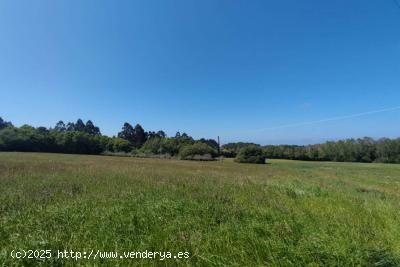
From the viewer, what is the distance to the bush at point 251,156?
2329 inches

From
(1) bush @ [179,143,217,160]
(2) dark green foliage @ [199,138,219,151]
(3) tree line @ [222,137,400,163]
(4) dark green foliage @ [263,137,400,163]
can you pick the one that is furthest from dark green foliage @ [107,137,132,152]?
(4) dark green foliage @ [263,137,400,163]

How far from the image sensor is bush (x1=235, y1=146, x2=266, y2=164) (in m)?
59.2

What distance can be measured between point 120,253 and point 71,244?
3.21 feet

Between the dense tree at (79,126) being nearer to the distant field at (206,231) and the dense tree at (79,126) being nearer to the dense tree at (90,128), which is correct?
the dense tree at (90,128)

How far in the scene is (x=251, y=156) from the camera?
6009 centimetres

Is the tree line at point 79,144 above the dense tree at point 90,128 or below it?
below

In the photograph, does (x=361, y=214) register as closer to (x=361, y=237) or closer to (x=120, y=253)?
(x=361, y=237)

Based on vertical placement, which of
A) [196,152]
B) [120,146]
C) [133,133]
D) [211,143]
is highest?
[133,133]

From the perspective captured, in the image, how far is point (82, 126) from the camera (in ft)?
448

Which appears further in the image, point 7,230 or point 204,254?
point 7,230

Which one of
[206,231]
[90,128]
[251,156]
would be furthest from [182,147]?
[90,128]

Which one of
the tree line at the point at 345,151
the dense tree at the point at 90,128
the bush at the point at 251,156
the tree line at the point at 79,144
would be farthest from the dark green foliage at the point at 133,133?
the bush at the point at 251,156

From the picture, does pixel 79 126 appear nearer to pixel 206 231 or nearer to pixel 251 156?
pixel 251 156

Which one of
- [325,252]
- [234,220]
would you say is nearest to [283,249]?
[325,252]
